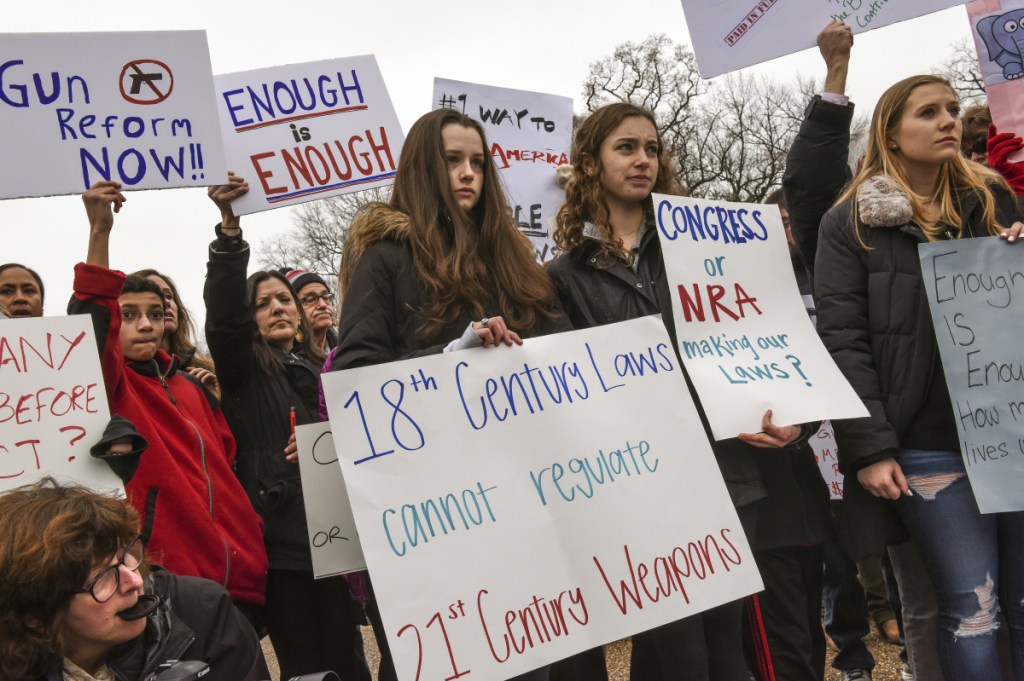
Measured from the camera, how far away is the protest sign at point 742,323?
2.61 meters

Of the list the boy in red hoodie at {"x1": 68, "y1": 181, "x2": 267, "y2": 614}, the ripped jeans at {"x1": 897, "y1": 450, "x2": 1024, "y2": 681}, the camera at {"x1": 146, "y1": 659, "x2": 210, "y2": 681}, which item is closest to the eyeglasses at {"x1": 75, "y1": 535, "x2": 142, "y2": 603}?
the camera at {"x1": 146, "y1": 659, "x2": 210, "y2": 681}

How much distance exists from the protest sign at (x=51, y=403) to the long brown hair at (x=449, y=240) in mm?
734

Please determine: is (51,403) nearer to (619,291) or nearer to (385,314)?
(385,314)

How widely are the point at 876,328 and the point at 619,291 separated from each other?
80 centimetres

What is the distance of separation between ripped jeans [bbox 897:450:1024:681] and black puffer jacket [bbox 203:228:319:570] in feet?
6.47

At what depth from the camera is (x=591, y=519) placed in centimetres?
233

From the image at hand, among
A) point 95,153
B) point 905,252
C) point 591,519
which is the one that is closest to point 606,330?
point 591,519

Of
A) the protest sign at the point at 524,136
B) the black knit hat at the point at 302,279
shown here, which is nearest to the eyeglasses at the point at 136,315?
the black knit hat at the point at 302,279

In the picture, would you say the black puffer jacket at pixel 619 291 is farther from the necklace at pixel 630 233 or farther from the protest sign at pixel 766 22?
the protest sign at pixel 766 22

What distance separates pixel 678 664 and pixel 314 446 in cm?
113

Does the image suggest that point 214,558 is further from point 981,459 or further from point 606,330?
point 981,459

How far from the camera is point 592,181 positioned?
2.99 m

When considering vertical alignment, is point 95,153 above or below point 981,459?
above

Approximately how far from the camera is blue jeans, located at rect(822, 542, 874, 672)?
3912mm
